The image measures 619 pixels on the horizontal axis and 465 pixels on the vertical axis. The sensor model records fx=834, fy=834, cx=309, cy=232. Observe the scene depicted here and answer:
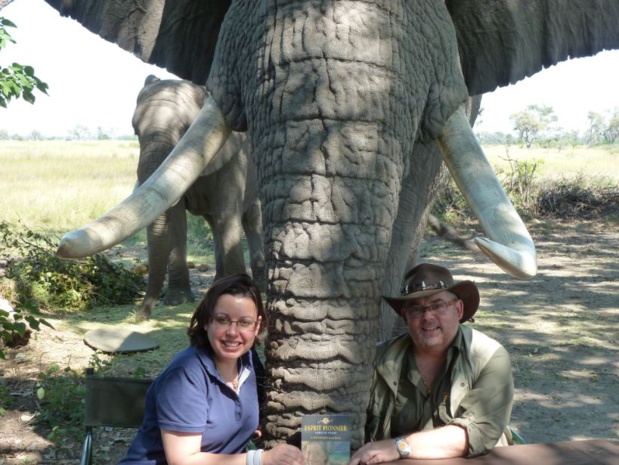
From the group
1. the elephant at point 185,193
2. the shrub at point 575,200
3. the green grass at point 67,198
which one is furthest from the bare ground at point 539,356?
the shrub at point 575,200

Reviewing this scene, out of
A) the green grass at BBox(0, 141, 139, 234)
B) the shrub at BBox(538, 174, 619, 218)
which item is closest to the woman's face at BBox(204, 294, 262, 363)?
the green grass at BBox(0, 141, 139, 234)

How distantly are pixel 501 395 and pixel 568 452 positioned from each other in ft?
0.99

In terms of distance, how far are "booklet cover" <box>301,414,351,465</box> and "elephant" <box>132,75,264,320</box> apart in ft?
16.4

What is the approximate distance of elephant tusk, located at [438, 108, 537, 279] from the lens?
8.16 ft

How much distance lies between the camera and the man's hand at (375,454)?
2.67 meters

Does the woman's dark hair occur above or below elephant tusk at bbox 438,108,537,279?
below

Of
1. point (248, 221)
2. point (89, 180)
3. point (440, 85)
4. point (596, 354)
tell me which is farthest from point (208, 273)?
point (89, 180)

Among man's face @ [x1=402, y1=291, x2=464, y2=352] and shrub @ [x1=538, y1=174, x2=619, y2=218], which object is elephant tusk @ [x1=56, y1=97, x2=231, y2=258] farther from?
shrub @ [x1=538, y1=174, x2=619, y2=218]

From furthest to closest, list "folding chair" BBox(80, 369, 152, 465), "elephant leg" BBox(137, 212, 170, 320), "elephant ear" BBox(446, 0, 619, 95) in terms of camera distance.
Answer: "elephant leg" BBox(137, 212, 170, 320) < "elephant ear" BBox(446, 0, 619, 95) < "folding chair" BBox(80, 369, 152, 465)

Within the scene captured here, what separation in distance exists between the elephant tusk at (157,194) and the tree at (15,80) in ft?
8.55

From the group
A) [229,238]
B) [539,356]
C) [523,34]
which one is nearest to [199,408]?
[523,34]

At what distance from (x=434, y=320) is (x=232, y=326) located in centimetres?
73

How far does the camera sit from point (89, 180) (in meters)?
23.8

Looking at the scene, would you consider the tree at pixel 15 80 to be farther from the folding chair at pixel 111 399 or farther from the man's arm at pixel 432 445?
the man's arm at pixel 432 445
